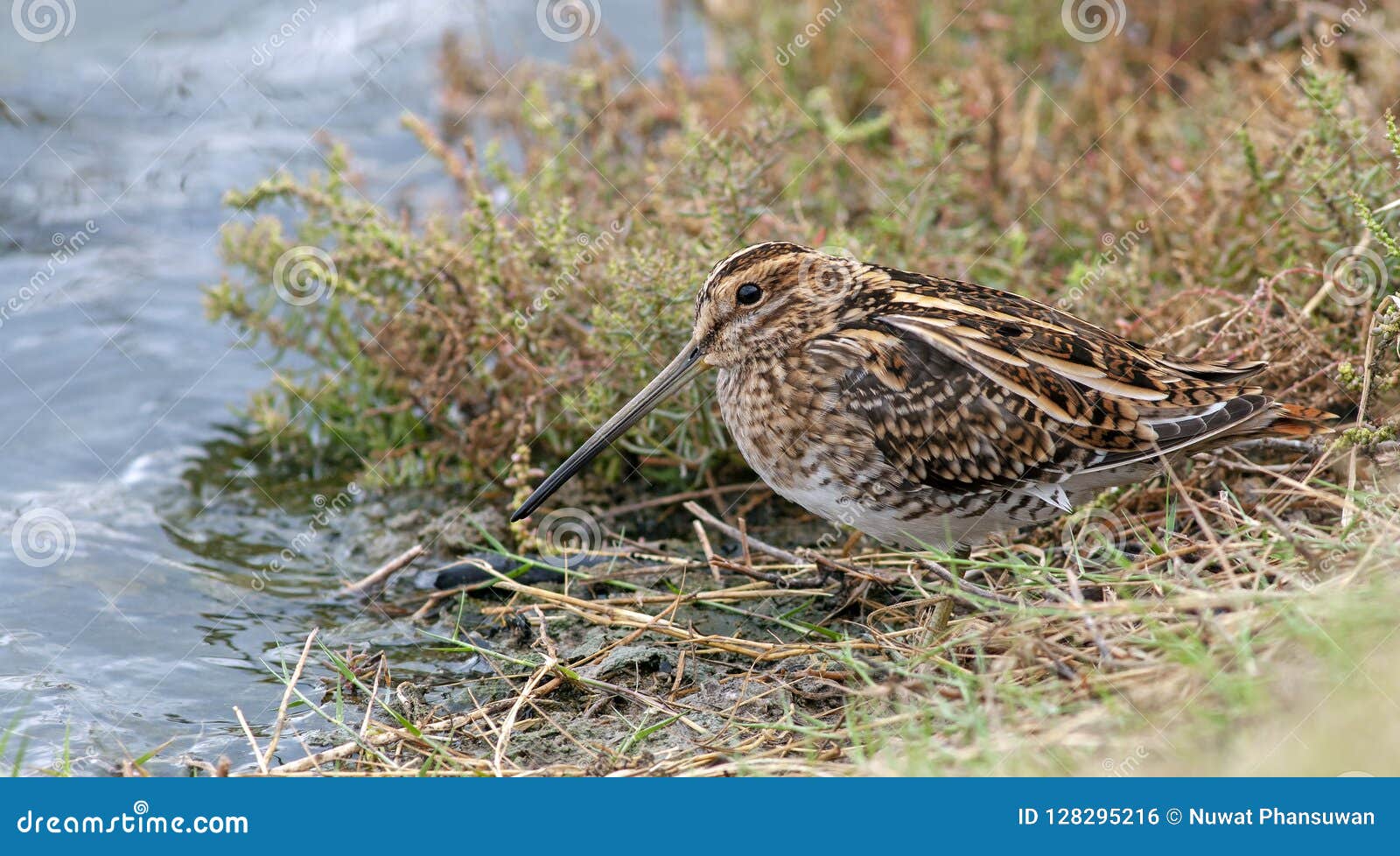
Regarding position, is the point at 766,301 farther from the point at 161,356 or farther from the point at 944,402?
the point at 161,356

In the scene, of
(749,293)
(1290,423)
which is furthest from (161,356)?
(1290,423)

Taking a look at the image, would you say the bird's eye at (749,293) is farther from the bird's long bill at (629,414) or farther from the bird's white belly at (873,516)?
the bird's white belly at (873,516)

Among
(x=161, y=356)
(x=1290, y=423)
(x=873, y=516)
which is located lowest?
(x=1290, y=423)

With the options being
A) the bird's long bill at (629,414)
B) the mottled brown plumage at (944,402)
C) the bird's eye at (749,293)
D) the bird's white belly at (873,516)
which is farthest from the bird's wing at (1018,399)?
the bird's long bill at (629,414)

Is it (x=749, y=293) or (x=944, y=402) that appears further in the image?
(x=749, y=293)

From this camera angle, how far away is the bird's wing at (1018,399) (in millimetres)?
4539

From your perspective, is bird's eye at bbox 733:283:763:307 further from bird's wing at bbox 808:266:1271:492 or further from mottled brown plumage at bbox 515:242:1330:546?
bird's wing at bbox 808:266:1271:492

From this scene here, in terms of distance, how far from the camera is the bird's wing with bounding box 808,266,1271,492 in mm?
4539

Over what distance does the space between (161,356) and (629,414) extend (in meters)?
3.45

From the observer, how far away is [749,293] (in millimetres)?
5047

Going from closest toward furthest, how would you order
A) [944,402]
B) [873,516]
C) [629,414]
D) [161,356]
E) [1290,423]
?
[1290,423], [944,402], [873,516], [629,414], [161,356]

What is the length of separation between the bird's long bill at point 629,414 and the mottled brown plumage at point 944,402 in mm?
182

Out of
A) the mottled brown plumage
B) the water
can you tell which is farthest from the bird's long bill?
the water

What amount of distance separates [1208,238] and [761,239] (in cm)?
197
